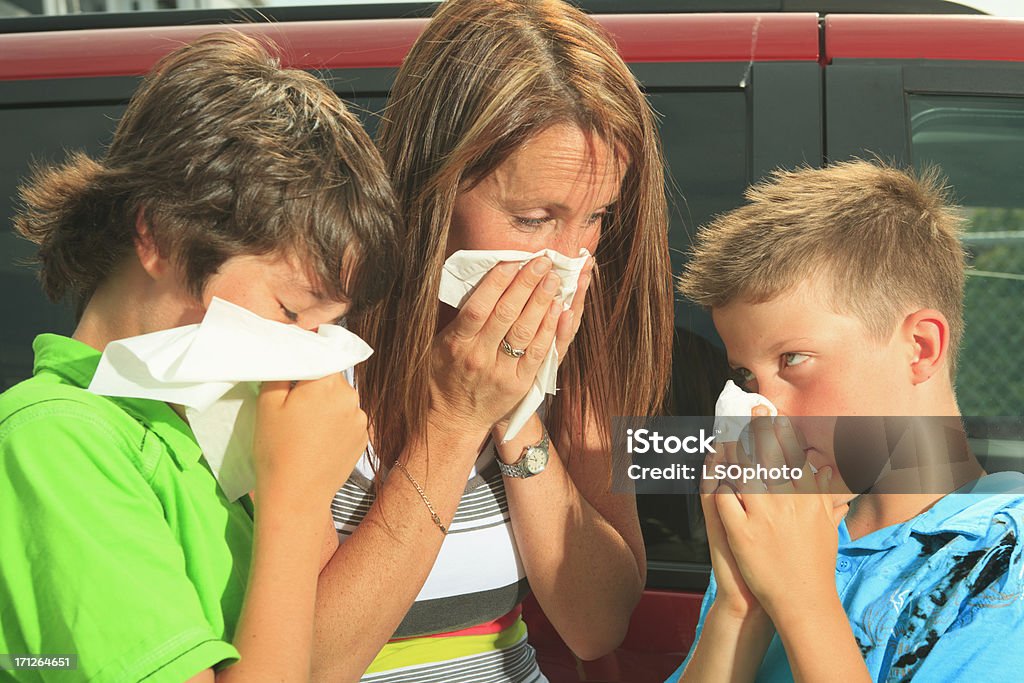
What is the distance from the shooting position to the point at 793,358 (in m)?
1.47

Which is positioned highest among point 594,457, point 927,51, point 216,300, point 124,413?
point 927,51

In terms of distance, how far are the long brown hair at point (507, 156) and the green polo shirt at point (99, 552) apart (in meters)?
0.46

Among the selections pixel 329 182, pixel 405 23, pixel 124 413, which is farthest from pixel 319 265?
pixel 405 23

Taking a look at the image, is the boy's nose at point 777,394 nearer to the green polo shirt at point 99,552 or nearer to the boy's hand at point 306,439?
the boy's hand at point 306,439

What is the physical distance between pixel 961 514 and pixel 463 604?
0.76 m

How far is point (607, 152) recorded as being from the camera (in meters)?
1.61

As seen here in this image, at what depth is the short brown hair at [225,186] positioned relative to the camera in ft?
4.14

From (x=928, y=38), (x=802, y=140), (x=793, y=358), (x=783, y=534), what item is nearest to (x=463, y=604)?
(x=783, y=534)

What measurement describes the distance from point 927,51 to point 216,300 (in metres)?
1.39

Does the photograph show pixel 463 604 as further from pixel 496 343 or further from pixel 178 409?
pixel 178 409

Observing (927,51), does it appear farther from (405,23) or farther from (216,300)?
(216,300)
